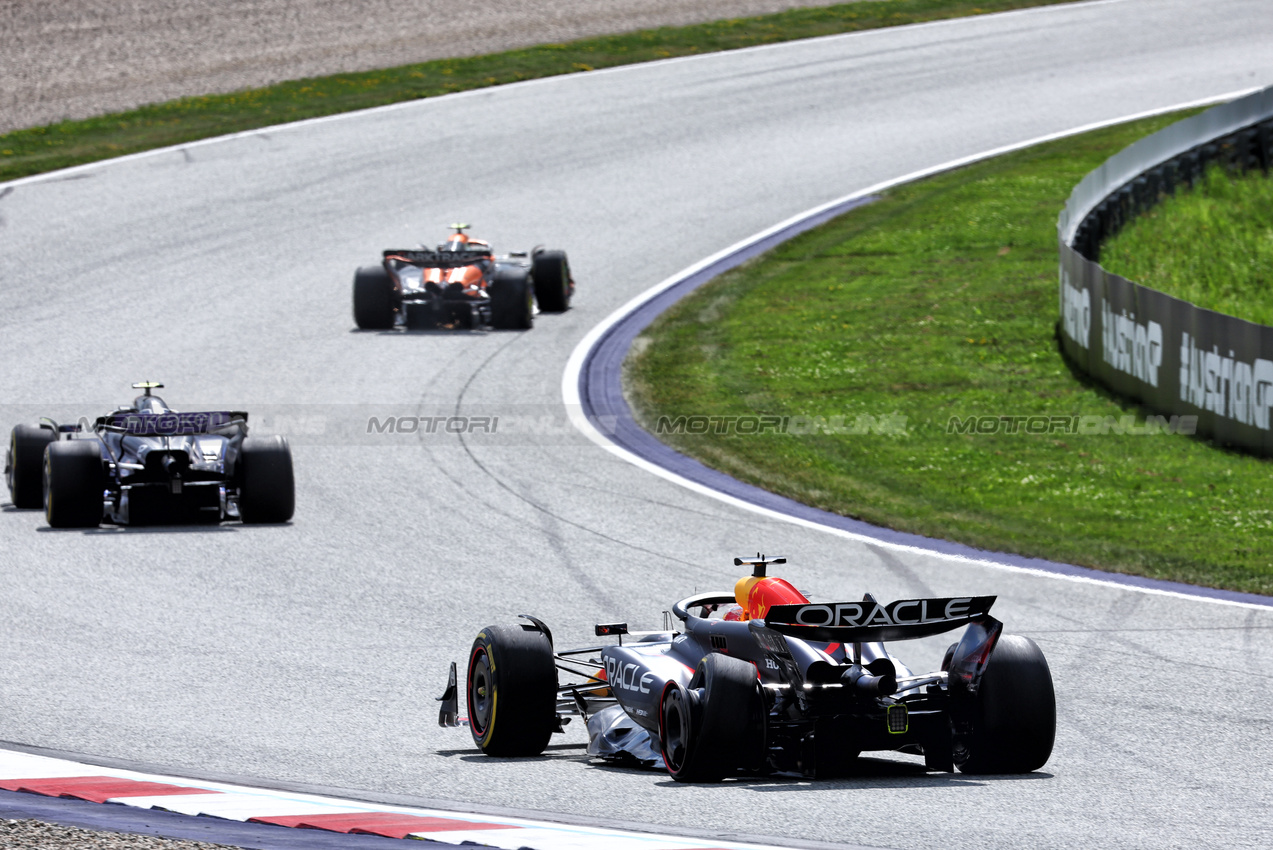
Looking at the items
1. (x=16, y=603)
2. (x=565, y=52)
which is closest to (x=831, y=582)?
(x=16, y=603)

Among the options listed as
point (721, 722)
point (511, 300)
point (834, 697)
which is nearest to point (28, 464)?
point (511, 300)

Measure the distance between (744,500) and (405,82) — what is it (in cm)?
2393

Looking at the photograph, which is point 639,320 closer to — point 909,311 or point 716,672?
point 909,311

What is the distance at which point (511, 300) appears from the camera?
73.9 feet

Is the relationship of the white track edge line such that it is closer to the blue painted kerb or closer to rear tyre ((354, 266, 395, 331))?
the blue painted kerb

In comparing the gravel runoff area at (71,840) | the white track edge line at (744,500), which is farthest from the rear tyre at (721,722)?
the white track edge line at (744,500)

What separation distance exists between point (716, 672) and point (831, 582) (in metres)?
5.55

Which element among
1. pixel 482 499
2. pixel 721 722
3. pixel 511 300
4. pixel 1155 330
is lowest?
pixel 482 499

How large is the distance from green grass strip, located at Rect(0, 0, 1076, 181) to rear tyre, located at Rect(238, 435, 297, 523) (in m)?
19.0

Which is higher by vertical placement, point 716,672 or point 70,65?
point 70,65

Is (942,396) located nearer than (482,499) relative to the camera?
No

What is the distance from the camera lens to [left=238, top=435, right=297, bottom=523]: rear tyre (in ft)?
46.5

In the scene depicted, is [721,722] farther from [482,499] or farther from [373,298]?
[373,298]

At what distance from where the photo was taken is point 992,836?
21.5 ft
